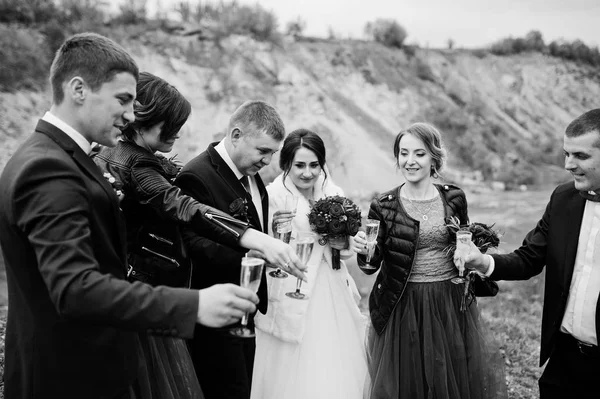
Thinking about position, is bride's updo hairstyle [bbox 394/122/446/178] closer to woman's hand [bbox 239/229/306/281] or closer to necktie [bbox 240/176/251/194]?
necktie [bbox 240/176/251/194]

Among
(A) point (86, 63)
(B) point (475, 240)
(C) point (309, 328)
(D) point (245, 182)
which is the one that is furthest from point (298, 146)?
(A) point (86, 63)

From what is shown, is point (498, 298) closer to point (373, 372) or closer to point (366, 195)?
point (373, 372)

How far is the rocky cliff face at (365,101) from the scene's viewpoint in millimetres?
17516

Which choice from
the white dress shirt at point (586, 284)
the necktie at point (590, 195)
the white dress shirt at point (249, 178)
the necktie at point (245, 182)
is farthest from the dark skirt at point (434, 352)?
the necktie at point (245, 182)

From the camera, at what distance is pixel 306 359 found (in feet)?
13.6

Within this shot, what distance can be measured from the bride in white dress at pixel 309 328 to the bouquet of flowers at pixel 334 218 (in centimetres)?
24

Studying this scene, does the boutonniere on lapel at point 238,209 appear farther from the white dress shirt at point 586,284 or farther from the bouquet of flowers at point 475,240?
the white dress shirt at point 586,284

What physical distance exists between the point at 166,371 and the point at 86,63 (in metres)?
1.82

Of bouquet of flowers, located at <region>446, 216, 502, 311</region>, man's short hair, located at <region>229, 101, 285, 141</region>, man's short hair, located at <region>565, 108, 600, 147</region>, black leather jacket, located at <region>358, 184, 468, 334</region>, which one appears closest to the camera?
man's short hair, located at <region>565, 108, 600, 147</region>

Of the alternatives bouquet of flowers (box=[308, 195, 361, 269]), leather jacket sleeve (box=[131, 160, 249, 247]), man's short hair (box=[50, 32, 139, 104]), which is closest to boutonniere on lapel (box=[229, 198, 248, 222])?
leather jacket sleeve (box=[131, 160, 249, 247])

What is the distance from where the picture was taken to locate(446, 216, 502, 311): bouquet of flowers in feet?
12.4

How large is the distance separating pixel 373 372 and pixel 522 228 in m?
11.9

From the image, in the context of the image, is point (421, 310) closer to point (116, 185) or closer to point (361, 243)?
point (361, 243)

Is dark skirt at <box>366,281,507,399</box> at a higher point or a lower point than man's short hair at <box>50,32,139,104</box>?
lower
